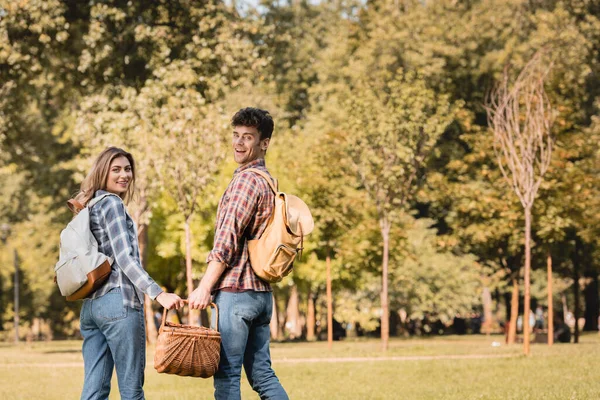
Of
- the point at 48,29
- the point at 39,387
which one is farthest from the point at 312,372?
the point at 48,29

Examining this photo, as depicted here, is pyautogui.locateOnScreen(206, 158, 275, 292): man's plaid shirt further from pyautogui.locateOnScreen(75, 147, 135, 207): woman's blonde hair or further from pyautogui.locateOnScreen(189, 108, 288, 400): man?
pyautogui.locateOnScreen(75, 147, 135, 207): woman's blonde hair

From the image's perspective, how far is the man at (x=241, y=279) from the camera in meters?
6.27

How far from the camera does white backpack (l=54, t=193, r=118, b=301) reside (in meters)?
6.23

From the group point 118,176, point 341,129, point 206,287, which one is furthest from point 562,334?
point 206,287

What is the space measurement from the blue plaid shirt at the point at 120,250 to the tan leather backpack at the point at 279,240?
0.65 m

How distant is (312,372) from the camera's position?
17703 mm

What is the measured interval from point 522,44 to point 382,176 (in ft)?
48.8

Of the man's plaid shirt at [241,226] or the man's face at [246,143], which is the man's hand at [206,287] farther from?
the man's face at [246,143]

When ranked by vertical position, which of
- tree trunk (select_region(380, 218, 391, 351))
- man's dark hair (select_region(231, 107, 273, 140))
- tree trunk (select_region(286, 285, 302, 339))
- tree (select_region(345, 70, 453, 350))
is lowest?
tree trunk (select_region(286, 285, 302, 339))

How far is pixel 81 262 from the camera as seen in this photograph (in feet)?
20.6

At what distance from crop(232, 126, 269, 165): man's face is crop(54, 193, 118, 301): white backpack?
3.03 ft

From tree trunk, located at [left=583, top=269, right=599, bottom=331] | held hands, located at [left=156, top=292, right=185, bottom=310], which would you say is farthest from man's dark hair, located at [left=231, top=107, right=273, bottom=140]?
tree trunk, located at [left=583, top=269, right=599, bottom=331]

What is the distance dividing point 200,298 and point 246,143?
1.07 meters

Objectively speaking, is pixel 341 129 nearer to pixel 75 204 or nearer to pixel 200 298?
pixel 75 204
